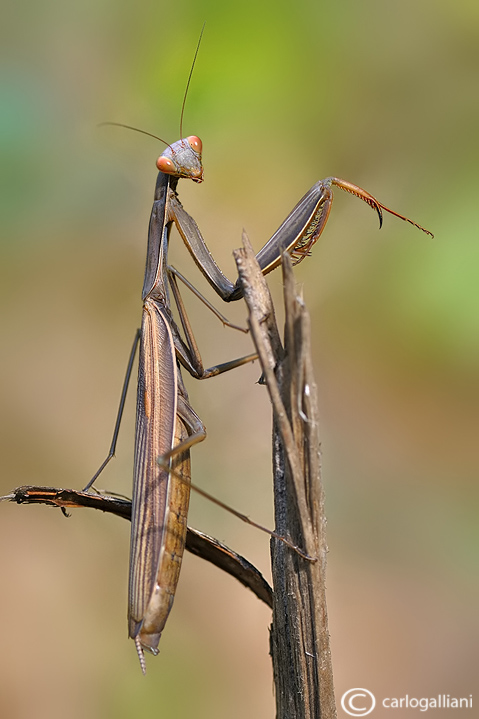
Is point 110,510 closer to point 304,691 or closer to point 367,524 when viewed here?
point 304,691

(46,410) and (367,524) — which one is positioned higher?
(46,410)

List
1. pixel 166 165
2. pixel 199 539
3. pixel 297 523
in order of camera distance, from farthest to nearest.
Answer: pixel 166 165, pixel 199 539, pixel 297 523

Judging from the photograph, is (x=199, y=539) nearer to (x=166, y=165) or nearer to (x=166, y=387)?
(x=166, y=387)

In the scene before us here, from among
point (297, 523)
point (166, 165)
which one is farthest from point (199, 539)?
point (166, 165)

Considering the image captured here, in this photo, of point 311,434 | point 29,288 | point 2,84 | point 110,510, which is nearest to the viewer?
point 311,434

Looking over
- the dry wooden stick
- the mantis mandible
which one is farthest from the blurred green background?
the dry wooden stick

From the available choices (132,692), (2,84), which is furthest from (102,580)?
(2,84)
